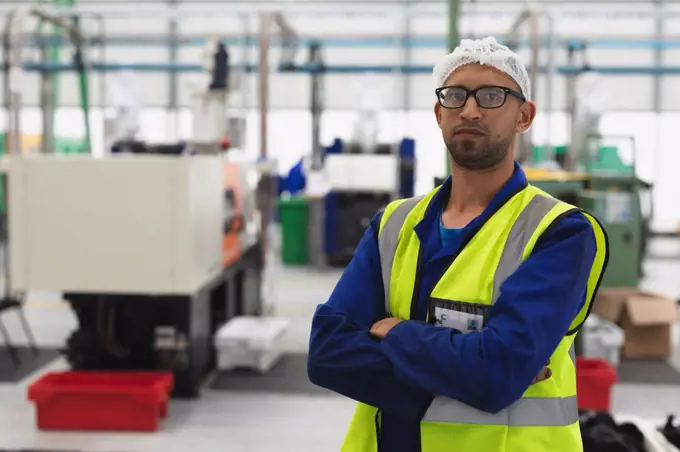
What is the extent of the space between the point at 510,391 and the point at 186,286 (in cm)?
254

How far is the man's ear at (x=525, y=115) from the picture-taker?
1497 millimetres

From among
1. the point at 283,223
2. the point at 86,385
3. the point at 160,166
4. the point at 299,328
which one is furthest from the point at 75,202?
the point at 283,223

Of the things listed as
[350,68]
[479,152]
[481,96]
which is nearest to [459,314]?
[479,152]

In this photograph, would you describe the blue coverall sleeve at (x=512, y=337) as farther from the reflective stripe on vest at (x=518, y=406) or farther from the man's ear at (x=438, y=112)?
the man's ear at (x=438, y=112)

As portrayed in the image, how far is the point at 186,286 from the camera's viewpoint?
3.69m

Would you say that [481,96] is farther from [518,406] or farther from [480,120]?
[518,406]

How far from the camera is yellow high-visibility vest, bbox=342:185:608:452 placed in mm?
1386

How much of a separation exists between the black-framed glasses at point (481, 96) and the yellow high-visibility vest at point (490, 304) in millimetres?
175

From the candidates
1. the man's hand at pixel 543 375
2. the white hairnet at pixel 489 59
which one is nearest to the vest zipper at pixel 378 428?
the man's hand at pixel 543 375

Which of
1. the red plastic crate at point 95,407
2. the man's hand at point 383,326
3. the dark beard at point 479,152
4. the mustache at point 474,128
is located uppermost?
the mustache at point 474,128

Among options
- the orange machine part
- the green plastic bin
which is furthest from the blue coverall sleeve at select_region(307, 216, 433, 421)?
the green plastic bin

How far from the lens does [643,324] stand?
16.1ft

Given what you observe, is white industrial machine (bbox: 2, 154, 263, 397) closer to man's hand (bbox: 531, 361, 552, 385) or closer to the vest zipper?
the vest zipper

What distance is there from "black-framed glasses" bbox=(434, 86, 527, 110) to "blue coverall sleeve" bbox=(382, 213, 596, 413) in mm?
243
